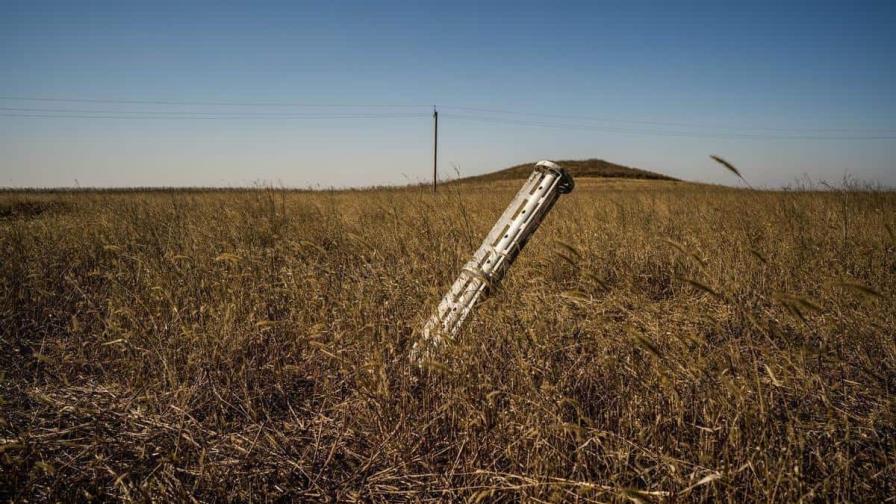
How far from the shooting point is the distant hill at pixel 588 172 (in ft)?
110

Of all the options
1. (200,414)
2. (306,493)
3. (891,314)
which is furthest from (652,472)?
(891,314)

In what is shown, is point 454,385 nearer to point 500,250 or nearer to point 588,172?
point 500,250

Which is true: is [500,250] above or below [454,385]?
above

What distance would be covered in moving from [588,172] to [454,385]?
35458 millimetres

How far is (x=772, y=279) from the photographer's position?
2770mm

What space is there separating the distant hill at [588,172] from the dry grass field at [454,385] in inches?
1185

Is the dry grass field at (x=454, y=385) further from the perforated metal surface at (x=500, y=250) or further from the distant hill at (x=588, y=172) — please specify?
the distant hill at (x=588, y=172)

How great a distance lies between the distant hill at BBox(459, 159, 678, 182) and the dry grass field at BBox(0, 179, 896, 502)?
3010 cm

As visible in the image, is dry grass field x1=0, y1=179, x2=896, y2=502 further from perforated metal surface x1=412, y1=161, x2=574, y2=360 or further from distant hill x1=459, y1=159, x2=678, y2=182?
distant hill x1=459, y1=159, x2=678, y2=182

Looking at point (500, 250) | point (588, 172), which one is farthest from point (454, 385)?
point (588, 172)

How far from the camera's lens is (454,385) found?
156cm

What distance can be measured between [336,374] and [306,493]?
63cm

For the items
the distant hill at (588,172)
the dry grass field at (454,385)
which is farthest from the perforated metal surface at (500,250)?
the distant hill at (588,172)

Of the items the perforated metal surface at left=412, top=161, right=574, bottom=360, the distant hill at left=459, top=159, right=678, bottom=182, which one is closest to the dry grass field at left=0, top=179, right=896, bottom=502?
the perforated metal surface at left=412, top=161, right=574, bottom=360
